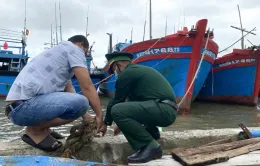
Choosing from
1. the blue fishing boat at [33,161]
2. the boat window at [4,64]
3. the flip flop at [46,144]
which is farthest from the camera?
the boat window at [4,64]

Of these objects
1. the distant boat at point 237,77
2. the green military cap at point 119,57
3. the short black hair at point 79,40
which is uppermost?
the short black hair at point 79,40

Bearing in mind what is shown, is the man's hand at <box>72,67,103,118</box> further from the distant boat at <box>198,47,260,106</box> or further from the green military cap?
the distant boat at <box>198,47,260,106</box>

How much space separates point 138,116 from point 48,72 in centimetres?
85

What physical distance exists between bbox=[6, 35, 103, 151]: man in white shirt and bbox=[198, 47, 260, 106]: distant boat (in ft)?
37.1

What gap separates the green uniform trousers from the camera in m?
2.57

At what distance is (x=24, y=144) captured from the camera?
9.50 ft

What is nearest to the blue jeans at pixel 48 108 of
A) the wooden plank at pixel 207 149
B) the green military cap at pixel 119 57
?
the green military cap at pixel 119 57

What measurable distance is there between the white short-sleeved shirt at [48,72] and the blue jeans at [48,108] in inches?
3.3

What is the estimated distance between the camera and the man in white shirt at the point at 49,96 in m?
2.53

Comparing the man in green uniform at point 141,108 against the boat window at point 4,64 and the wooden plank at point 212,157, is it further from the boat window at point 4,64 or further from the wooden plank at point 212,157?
the boat window at point 4,64

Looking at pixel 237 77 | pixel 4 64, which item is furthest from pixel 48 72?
pixel 4 64

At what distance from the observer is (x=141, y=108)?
257cm

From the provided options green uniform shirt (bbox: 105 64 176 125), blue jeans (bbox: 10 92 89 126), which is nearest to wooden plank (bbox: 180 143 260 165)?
green uniform shirt (bbox: 105 64 176 125)

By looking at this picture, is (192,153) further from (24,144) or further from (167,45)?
(167,45)
